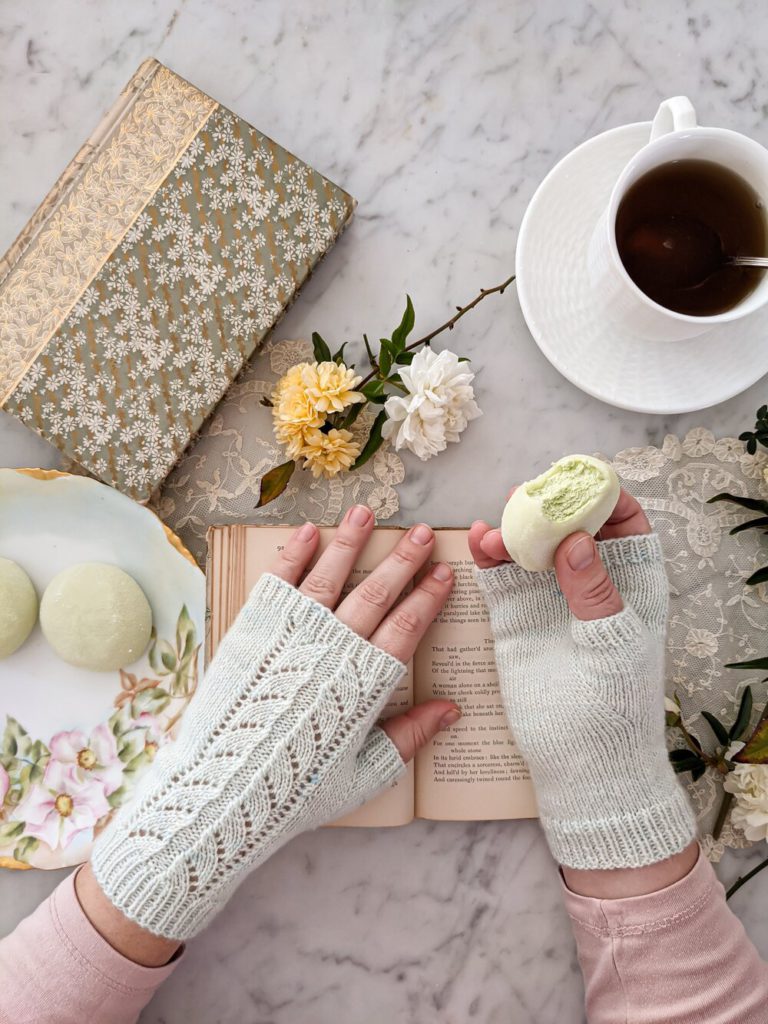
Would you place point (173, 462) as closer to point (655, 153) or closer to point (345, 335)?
point (345, 335)

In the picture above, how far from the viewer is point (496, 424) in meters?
0.73

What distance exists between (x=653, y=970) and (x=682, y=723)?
0.20 metres

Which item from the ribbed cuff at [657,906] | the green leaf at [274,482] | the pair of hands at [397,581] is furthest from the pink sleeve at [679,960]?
the green leaf at [274,482]

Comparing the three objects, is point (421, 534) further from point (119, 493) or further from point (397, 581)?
point (119, 493)

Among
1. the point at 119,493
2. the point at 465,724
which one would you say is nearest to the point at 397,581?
the point at 465,724

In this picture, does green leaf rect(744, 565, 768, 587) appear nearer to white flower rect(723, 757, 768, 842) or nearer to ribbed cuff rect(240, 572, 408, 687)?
white flower rect(723, 757, 768, 842)

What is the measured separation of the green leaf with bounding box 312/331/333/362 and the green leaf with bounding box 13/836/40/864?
49cm

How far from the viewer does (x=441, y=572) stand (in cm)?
68

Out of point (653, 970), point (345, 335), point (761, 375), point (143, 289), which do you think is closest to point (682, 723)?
point (653, 970)

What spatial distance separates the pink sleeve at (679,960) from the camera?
0.61 metres

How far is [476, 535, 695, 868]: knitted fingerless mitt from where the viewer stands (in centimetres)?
63

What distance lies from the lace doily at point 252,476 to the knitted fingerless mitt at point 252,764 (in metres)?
0.09

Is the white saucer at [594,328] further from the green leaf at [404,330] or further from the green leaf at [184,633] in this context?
the green leaf at [184,633]

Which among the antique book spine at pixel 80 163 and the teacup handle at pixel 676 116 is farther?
the antique book spine at pixel 80 163
